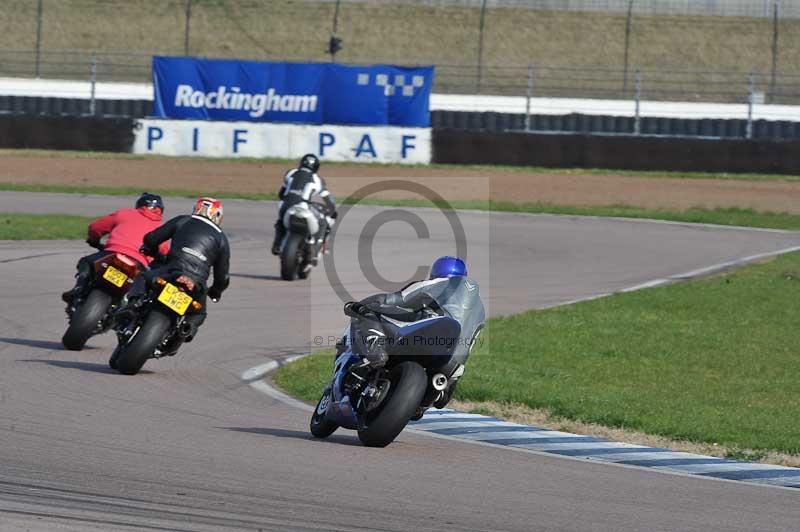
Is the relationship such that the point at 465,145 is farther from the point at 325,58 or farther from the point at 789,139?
the point at 325,58

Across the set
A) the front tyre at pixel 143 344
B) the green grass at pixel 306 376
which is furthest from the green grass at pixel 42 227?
the front tyre at pixel 143 344

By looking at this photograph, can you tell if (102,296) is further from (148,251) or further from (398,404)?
(398,404)

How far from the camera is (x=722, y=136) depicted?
33.3 m

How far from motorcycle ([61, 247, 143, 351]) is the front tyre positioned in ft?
3.42

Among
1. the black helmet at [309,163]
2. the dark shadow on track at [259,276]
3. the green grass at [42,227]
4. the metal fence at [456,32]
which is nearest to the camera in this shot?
the dark shadow on track at [259,276]

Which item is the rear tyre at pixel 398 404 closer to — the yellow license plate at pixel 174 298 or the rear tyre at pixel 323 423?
the rear tyre at pixel 323 423

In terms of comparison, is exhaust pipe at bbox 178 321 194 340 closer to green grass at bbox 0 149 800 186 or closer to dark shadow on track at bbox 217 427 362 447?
dark shadow on track at bbox 217 427 362 447

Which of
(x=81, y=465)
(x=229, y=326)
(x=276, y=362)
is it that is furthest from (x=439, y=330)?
(x=229, y=326)

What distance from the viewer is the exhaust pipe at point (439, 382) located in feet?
26.9

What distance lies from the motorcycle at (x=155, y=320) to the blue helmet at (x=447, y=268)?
2.94 m

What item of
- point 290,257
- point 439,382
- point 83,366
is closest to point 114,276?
point 83,366

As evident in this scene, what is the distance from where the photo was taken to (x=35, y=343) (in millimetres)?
12227

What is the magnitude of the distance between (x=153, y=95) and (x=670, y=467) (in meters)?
29.5

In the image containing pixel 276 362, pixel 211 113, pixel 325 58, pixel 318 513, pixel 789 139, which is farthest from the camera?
pixel 325 58
